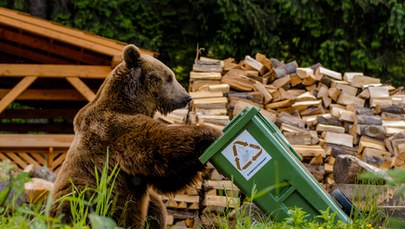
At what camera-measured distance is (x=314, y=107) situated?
10.2 meters

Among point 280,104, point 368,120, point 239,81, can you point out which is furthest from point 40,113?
point 368,120

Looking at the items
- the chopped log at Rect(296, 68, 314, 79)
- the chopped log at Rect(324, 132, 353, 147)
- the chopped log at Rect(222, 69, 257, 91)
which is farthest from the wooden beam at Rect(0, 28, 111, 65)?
the chopped log at Rect(324, 132, 353, 147)

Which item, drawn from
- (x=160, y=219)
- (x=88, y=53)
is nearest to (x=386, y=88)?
(x=88, y=53)

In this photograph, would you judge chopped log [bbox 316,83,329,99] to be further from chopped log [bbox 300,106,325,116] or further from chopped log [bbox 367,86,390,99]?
chopped log [bbox 367,86,390,99]

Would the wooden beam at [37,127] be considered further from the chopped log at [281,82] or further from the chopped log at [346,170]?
the chopped log at [346,170]

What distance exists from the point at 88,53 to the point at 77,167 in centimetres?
732

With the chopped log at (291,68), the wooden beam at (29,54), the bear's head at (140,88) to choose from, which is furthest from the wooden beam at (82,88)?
the bear's head at (140,88)

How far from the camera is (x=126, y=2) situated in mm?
17969

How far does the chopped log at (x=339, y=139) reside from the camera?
9367 mm

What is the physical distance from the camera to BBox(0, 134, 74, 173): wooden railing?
1183 centimetres

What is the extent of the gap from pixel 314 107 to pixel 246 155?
16.9 feet

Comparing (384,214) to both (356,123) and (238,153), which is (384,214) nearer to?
(238,153)

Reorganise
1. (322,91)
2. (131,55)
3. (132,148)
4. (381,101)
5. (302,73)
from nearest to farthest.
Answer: (132,148)
(131,55)
(381,101)
(322,91)
(302,73)

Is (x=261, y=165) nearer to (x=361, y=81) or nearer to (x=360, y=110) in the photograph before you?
(x=360, y=110)
